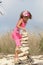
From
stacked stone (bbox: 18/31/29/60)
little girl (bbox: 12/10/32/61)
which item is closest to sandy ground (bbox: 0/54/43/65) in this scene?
stacked stone (bbox: 18/31/29/60)

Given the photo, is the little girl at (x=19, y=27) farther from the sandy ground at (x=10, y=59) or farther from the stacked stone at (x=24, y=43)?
the sandy ground at (x=10, y=59)

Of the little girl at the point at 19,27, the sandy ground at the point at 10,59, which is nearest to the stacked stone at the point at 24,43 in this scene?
the little girl at the point at 19,27

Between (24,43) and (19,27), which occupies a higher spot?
(19,27)

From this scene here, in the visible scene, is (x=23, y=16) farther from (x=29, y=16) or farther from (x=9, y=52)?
(x=9, y=52)

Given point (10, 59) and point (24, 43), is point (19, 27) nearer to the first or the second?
point (24, 43)

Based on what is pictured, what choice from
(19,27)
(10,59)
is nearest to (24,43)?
(19,27)

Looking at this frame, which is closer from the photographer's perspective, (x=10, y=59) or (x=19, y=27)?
(x=19, y=27)

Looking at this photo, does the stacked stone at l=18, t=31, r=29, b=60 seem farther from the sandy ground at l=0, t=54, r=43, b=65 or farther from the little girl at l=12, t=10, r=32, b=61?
the sandy ground at l=0, t=54, r=43, b=65

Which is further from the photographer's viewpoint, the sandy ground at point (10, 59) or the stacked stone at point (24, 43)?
the sandy ground at point (10, 59)

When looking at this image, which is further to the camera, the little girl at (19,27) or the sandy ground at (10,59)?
the sandy ground at (10,59)

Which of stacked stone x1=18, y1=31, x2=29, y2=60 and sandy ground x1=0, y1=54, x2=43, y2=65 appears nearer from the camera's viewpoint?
stacked stone x1=18, y1=31, x2=29, y2=60

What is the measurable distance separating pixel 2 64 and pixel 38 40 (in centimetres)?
450

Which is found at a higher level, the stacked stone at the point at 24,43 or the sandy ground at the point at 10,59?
the stacked stone at the point at 24,43

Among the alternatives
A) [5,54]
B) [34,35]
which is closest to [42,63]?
[5,54]
